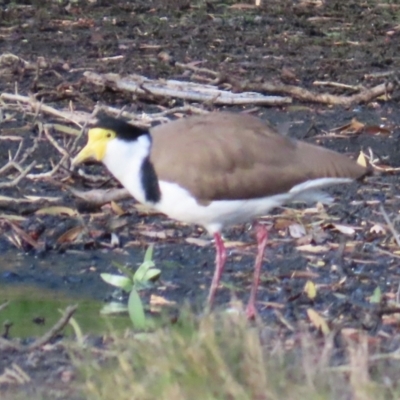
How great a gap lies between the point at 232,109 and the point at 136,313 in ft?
14.8

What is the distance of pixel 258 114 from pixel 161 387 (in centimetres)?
581

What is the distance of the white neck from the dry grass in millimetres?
1491

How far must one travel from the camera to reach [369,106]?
9.94 meters

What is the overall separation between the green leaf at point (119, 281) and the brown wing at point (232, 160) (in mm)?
695

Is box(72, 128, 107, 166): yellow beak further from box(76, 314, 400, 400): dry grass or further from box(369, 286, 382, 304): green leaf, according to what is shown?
box(76, 314, 400, 400): dry grass

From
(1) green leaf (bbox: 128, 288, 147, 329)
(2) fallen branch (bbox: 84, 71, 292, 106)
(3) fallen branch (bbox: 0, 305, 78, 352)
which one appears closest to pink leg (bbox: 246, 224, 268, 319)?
(1) green leaf (bbox: 128, 288, 147, 329)

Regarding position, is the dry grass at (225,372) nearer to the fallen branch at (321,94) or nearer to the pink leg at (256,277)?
the pink leg at (256,277)

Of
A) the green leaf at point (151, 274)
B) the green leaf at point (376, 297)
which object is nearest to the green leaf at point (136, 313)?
the green leaf at point (151, 274)

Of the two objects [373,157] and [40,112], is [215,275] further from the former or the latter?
[40,112]

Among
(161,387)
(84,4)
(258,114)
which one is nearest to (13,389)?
(161,387)

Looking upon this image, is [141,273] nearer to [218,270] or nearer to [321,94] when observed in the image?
[218,270]

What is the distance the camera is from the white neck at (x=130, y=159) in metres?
5.83

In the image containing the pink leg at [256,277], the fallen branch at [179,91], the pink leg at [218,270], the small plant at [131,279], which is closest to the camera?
the pink leg at [256,277]

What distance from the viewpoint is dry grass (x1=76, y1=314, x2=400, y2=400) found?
395cm
